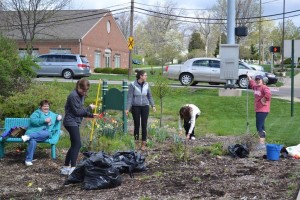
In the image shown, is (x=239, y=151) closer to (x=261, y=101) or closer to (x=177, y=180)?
A: (x=261, y=101)

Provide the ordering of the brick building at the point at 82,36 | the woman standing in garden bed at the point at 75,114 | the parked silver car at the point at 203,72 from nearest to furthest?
the woman standing in garden bed at the point at 75,114
the parked silver car at the point at 203,72
the brick building at the point at 82,36

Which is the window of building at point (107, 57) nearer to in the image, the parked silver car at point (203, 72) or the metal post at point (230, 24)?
the parked silver car at point (203, 72)

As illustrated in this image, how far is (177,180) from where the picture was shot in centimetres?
686

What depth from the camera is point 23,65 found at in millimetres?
12266

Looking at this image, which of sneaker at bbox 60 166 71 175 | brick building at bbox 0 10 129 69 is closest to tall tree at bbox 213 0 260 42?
brick building at bbox 0 10 129 69

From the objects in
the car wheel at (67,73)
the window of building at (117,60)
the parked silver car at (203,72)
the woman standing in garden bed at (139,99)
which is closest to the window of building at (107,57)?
the window of building at (117,60)

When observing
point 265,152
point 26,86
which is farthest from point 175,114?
point 265,152

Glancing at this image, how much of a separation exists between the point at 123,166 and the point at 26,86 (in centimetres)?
602

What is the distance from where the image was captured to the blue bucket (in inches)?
329

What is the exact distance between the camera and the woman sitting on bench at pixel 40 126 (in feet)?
27.4

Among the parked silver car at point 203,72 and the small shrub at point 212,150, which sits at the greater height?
the parked silver car at point 203,72

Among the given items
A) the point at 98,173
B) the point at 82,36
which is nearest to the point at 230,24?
the point at 98,173

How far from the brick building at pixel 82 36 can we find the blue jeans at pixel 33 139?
36.5 m

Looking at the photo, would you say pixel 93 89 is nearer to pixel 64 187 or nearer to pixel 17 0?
pixel 64 187
